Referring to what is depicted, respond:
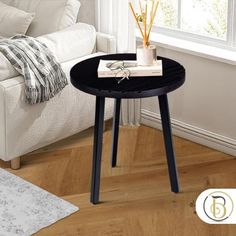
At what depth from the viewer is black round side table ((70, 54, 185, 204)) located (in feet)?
9.91

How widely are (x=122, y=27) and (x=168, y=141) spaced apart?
1049 mm

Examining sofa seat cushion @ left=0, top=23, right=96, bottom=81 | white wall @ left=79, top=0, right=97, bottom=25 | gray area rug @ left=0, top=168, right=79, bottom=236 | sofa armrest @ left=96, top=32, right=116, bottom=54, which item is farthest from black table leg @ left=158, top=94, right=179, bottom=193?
white wall @ left=79, top=0, right=97, bottom=25

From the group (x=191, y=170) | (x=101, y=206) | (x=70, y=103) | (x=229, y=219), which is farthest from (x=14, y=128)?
(x=229, y=219)

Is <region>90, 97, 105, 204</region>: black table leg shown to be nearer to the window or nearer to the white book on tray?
the white book on tray

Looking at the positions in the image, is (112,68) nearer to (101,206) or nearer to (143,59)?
(143,59)

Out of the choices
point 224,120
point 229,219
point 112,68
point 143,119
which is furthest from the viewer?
point 143,119

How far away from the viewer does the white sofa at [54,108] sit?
11.4 feet

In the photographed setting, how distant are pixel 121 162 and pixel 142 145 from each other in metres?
0.26

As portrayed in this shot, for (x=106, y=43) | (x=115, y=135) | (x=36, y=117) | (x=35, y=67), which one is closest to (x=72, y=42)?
(x=106, y=43)

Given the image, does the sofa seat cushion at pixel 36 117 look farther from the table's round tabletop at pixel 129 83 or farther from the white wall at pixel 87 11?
the white wall at pixel 87 11

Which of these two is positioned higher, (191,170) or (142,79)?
(142,79)

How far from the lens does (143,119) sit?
4.21m


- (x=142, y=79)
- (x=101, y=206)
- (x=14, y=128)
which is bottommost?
(x=101, y=206)

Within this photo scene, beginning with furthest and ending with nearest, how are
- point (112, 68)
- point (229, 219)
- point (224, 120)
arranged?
point (224, 120) < point (112, 68) < point (229, 219)
